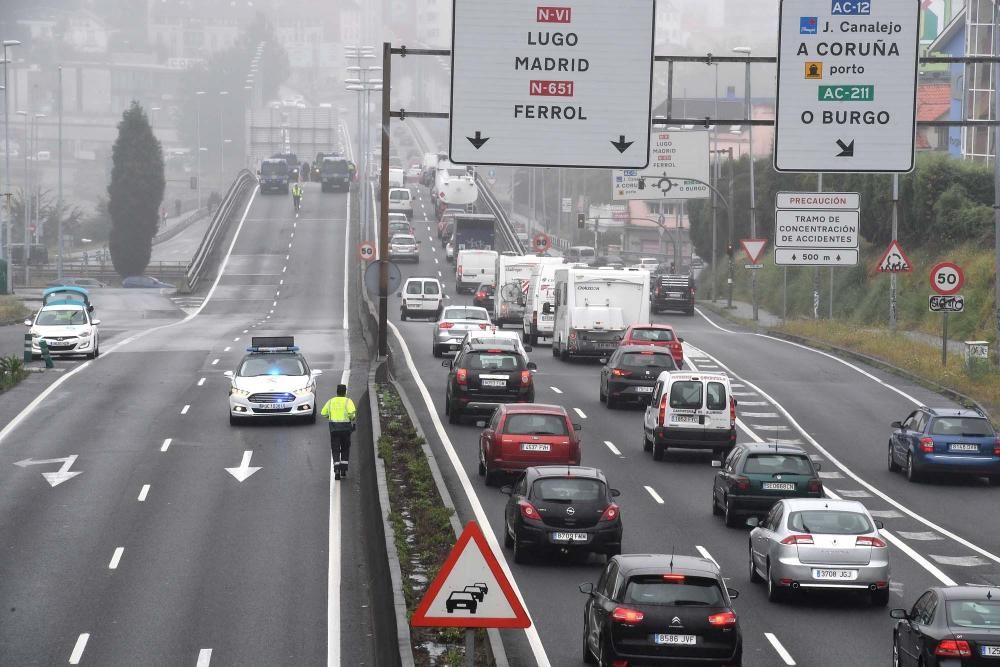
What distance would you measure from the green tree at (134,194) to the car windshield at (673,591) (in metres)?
99.6

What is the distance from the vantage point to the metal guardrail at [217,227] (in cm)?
8769

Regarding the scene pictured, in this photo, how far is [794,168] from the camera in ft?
76.1

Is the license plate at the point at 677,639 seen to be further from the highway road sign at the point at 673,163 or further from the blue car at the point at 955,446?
the highway road sign at the point at 673,163

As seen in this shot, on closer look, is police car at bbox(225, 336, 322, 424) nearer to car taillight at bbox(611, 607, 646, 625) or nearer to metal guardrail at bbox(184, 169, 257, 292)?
car taillight at bbox(611, 607, 646, 625)

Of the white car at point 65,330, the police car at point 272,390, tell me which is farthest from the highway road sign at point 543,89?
the white car at point 65,330

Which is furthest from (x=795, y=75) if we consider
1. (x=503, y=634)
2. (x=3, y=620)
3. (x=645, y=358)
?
(x=645, y=358)

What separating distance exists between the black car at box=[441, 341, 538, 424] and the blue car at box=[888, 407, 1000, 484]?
9125 millimetres

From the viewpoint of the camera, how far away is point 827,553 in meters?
21.0

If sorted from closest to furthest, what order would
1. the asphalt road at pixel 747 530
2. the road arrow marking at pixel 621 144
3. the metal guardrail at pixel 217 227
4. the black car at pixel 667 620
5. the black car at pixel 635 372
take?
the black car at pixel 667 620 → the asphalt road at pixel 747 530 → the road arrow marking at pixel 621 144 → the black car at pixel 635 372 → the metal guardrail at pixel 217 227

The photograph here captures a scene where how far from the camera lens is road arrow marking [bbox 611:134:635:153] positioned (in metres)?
22.4

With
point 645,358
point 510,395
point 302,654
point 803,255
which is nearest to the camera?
point 302,654

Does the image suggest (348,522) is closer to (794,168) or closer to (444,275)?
(794,168)

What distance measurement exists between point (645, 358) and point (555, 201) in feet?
452

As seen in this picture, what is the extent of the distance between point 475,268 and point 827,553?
60272 millimetres
